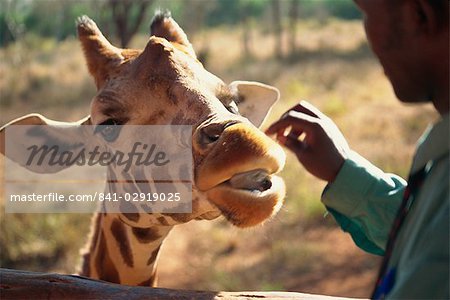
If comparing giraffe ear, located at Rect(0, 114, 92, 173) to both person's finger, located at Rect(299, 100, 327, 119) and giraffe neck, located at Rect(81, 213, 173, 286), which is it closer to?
giraffe neck, located at Rect(81, 213, 173, 286)

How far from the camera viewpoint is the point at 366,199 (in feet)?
8.59

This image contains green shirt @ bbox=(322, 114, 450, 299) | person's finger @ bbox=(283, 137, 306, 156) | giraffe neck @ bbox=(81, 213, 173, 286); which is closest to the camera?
green shirt @ bbox=(322, 114, 450, 299)

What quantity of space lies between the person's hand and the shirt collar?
1.20m

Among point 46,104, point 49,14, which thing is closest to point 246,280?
point 46,104

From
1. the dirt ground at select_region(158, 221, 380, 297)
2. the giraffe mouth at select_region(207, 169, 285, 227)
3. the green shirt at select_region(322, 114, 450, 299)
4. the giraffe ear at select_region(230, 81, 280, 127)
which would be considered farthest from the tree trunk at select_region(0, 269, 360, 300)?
the dirt ground at select_region(158, 221, 380, 297)

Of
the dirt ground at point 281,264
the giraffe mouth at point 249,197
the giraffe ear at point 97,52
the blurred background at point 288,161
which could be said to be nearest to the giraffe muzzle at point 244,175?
Answer: the giraffe mouth at point 249,197

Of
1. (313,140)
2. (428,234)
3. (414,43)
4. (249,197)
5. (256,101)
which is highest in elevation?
(414,43)

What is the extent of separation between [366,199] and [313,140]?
360mm

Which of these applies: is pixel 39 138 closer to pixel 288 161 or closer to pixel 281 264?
pixel 281 264

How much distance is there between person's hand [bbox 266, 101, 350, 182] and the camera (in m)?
2.77

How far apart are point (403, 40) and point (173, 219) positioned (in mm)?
1548

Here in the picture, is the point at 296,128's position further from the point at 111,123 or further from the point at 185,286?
the point at 185,286

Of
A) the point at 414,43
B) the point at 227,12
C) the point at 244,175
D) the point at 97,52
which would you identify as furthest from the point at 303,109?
the point at 227,12

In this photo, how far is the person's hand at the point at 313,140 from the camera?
2.77 meters
